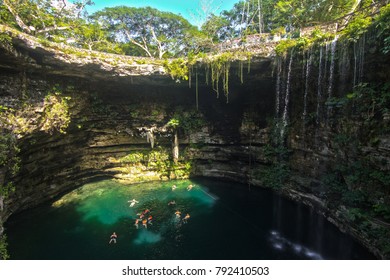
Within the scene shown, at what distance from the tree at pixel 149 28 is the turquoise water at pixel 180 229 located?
724 inches

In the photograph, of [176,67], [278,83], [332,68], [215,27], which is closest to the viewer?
[332,68]

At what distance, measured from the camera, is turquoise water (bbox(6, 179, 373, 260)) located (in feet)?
26.7

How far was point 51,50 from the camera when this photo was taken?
9164mm

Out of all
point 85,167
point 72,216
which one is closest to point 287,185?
point 72,216

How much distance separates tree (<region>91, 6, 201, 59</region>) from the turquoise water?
18.4 meters

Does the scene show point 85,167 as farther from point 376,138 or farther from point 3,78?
point 376,138

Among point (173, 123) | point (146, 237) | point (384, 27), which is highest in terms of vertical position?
point (384, 27)

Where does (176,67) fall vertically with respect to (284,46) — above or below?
below

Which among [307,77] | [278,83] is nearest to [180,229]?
[278,83]

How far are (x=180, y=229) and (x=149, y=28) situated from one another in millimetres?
24174

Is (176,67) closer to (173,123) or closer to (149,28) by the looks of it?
(173,123)

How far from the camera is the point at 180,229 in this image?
31.5 feet

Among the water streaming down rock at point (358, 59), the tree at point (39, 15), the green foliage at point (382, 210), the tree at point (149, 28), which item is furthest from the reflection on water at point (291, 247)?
the tree at point (149, 28)

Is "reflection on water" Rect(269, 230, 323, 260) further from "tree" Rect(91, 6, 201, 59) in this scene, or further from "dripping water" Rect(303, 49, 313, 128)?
"tree" Rect(91, 6, 201, 59)
